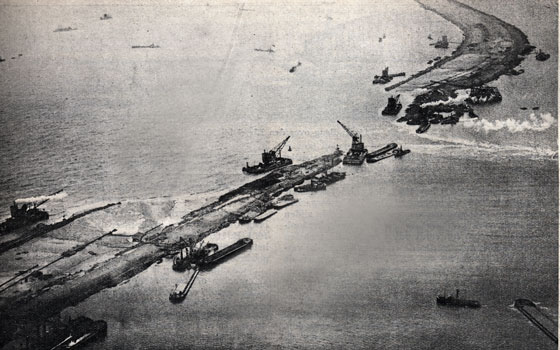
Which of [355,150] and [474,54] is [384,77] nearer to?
[355,150]

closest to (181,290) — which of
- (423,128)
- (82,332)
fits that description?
(82,332)

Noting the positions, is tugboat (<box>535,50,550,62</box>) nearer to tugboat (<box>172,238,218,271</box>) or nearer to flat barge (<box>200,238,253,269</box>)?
flat barge (<box>200,238,253,269</box>)

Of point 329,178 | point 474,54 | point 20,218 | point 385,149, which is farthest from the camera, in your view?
point 474,54

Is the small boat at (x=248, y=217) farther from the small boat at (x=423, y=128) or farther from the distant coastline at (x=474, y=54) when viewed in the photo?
the distant coastline at (x=474, y=54)

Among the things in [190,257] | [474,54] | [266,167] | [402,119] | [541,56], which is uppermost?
[474,54]

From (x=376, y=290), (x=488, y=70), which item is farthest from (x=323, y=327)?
(x=488, y=70)

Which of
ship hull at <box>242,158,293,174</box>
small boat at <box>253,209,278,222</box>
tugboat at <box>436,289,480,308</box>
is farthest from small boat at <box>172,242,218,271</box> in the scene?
tugboat at <box>436,289,480,308</box>

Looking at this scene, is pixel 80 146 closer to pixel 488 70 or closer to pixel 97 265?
pixel 97 265
